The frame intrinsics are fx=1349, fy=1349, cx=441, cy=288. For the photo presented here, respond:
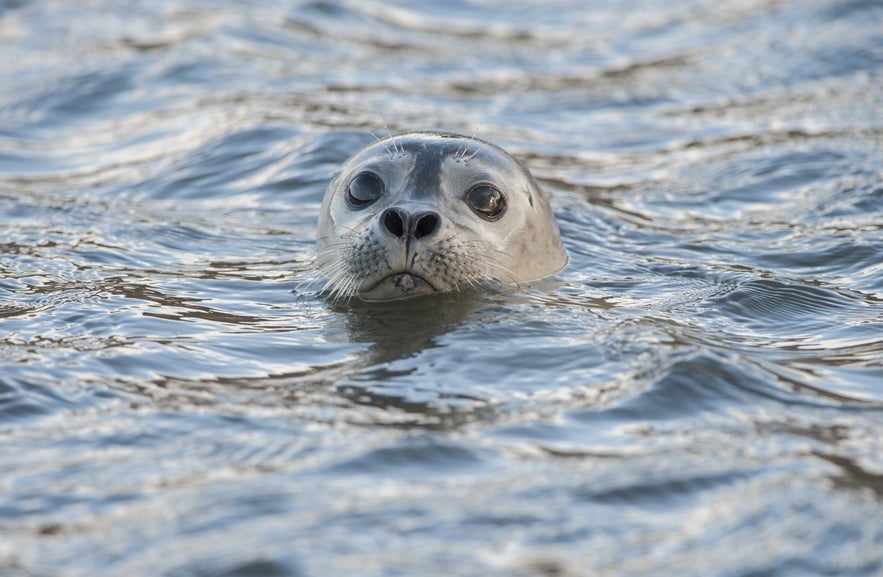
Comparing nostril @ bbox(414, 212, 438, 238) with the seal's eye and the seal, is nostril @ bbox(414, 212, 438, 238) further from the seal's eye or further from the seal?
the seal's eye

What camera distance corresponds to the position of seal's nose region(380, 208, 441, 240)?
5.86m

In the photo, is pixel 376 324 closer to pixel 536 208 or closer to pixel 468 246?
pixel 468 246

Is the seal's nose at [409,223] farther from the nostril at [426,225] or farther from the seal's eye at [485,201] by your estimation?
the seal's eye at [485,201]

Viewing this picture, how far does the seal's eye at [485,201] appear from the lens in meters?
6.42

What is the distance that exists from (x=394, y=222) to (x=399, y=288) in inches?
13.2

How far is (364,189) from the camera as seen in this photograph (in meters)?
6.47

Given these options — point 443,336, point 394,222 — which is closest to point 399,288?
point 394,222

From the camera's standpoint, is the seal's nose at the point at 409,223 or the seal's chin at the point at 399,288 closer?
the seal's nose at the point at 409,223

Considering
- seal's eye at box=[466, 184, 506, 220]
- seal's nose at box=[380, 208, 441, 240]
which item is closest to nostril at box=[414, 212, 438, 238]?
seal's nose at box=[380, 208, 441, 240]

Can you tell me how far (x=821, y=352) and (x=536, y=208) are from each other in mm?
1815

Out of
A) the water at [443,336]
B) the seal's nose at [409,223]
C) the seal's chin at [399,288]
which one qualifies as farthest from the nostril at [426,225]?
the water at [443,336]

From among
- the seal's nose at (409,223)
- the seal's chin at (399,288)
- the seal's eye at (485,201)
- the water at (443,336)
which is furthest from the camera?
the seal's eye at (485,201)

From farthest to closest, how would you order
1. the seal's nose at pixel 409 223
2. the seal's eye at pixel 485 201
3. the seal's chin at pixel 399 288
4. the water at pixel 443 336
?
the seal's eye at pixel 485 201, the seal's chin at pixel 399 288, the seal's nose at pixel 409 223, the water at pixel 443 336

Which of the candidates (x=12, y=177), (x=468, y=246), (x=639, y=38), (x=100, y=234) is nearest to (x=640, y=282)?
(x=468, y=246)
